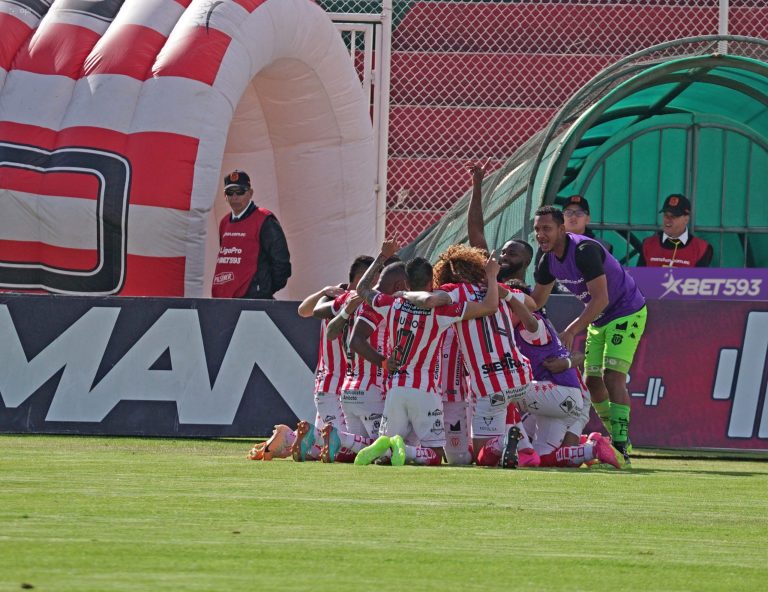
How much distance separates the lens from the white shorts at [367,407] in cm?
909

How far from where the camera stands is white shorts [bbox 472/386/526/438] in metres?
8.79

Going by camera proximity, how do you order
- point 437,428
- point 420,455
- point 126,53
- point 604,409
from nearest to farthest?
point 420,455
point 437,428
point 604,409
point 126,53

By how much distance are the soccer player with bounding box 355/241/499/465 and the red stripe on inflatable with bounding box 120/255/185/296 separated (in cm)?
349

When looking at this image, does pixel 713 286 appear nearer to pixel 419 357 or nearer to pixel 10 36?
pixel 419 357

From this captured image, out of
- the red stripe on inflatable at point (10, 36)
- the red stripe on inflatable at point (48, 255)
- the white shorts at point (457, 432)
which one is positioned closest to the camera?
the white shorts at point (457, 432)

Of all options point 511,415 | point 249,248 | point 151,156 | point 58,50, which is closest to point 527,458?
point 511,415

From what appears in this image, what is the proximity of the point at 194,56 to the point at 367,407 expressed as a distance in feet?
13.6

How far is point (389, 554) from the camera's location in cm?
429

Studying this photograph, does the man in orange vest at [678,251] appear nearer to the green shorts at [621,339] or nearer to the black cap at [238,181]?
the green shorts at [621,339]

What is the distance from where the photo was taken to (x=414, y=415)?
28.6ft

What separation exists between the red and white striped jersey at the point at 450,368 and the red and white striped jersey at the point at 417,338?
41cm

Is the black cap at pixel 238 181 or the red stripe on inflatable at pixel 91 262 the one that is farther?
the red stripe on inflatable at pixel 91 262

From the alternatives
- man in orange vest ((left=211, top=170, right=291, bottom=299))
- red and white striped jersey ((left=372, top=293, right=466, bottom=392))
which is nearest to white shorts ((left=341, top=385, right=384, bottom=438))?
red and white striped jersey ((left=372, top=293, right=466, bottom=392))

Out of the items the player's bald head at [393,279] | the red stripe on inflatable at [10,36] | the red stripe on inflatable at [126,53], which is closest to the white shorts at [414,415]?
the player's bald head at [393,279]
